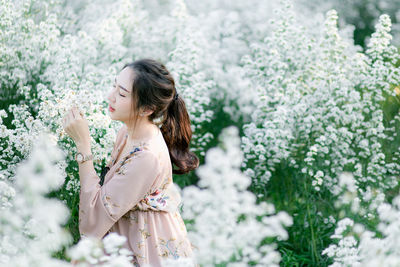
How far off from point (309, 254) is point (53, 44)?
2.48m

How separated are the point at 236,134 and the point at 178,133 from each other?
1.50m

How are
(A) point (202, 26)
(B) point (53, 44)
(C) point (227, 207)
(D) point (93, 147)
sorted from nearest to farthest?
1. (C) point (227, 207)
2. (D) point (93, 147)
3. (B) point (53, 44)
4. (A) point (202, 26)

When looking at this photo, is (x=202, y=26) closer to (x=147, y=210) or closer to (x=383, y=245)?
(x=147, y=210)

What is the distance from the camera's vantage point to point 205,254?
1982mm

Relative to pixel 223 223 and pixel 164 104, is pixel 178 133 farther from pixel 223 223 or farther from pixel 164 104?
pixel 223 223

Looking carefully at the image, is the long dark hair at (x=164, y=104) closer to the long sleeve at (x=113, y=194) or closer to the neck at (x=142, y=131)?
the neck at (x=142, y=131)

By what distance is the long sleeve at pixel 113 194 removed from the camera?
7.96 ft

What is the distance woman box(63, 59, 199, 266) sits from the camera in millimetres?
2441

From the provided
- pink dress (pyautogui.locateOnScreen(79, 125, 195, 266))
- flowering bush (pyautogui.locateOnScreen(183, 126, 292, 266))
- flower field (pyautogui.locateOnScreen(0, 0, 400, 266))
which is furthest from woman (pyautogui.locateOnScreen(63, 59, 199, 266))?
flowering bush (pyautogui.locateOnScreen(183, 126, 292, 266))

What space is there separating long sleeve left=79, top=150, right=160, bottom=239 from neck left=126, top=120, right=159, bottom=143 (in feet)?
0.47

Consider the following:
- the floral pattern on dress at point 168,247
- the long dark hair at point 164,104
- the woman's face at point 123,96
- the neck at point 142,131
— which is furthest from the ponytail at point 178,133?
the floral pattern on dress at point 168,247

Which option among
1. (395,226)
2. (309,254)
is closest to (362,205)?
(309,254)

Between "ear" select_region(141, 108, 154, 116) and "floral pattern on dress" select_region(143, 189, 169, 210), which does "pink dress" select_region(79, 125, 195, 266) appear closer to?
"floral pattern on dress" select_region(143, 189, 169, 210)

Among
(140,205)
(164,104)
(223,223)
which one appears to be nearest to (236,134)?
(164,104)
